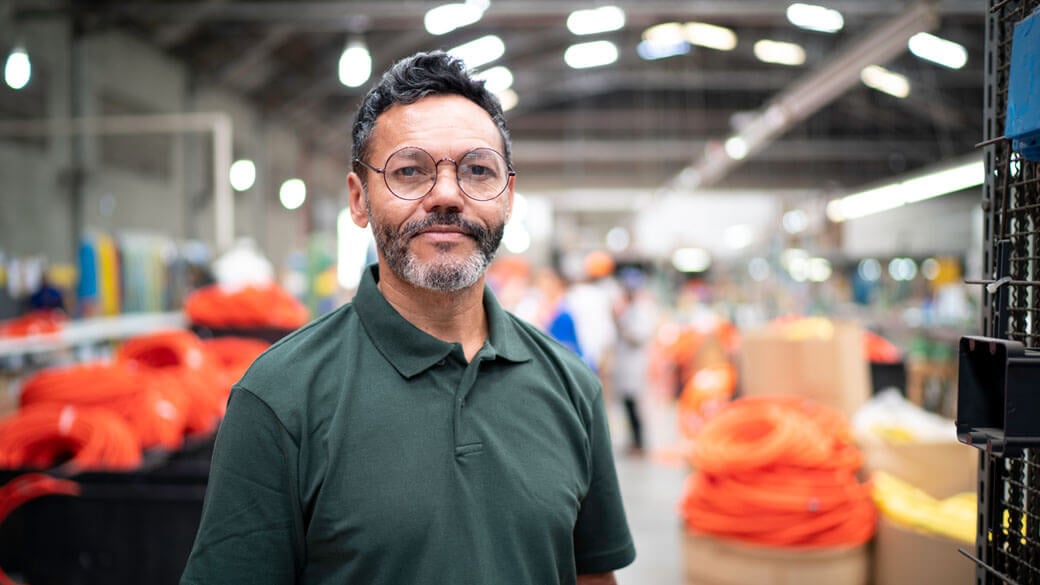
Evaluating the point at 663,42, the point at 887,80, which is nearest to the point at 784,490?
the point at 663,42

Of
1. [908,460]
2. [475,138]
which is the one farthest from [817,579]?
[475,138]

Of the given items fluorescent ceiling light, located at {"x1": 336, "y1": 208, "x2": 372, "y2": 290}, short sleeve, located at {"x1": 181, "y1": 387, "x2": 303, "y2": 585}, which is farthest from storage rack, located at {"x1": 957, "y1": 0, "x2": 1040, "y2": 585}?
fluorescent ceiling light, located at {"x1": 336, "y1": 208, "x2": 372, "y2": 290}

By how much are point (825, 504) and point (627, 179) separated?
1969 cm

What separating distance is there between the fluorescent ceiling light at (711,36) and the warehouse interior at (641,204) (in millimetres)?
101

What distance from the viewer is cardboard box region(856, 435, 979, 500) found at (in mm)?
3297

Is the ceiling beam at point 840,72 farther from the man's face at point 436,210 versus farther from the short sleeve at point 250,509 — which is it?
the short sleeve at point 250,509

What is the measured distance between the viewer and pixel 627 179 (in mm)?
22422

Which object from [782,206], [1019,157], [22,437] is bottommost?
[22,437]

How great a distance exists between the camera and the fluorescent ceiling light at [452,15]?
965cm

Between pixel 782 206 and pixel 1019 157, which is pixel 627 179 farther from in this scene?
pixel 1019 157

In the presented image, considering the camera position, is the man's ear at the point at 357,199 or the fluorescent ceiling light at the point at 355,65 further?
the fluorescent ceiling light at the point at 355,65

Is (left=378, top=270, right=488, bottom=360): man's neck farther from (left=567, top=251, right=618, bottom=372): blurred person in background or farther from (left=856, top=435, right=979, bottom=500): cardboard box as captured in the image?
(left=567, top=251, right=618, bottom=372): blurred person in background

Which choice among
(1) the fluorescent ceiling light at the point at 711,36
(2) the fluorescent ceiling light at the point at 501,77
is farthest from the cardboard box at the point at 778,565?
(2) the fluorescent ceiling light at the point at 501,77

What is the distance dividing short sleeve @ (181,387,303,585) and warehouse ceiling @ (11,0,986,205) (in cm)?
595
